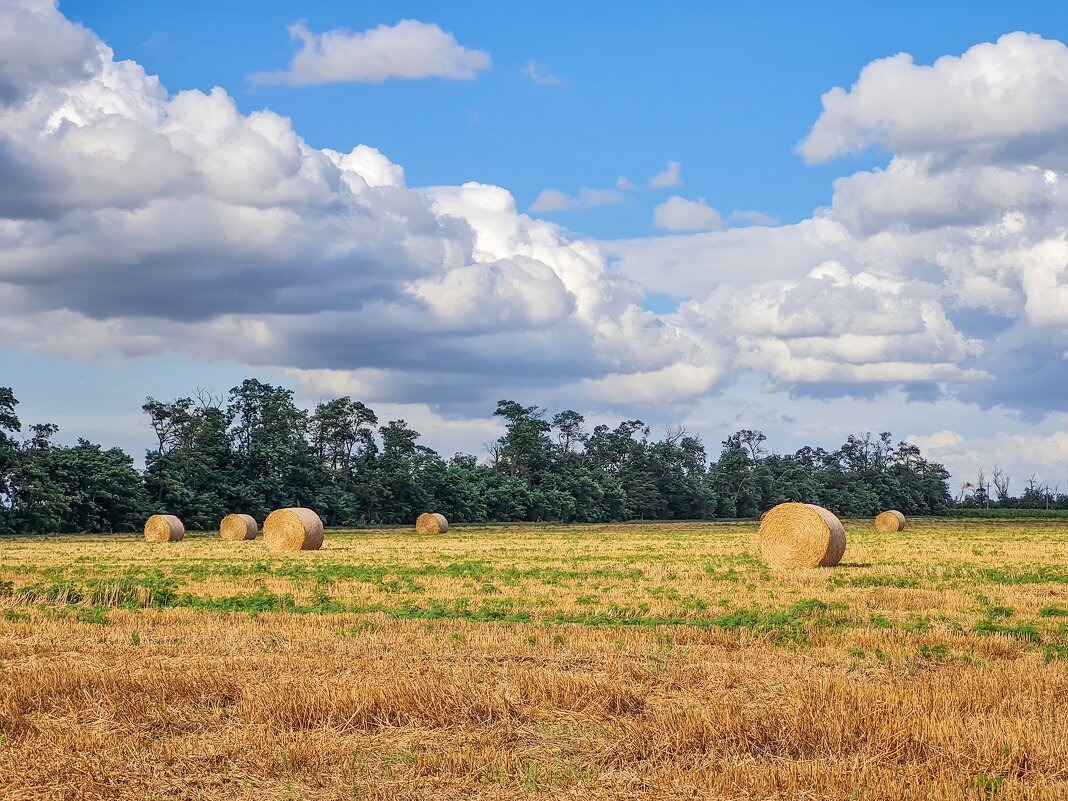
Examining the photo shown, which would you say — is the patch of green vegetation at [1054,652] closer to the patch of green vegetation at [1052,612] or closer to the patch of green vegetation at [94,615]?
the patch of green vegetation at [1052,612]

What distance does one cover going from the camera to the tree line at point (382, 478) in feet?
217

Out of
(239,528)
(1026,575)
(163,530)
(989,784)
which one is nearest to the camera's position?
(989,784)

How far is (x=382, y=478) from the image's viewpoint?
3474 inches

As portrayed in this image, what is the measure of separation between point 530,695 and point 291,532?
30.7 m

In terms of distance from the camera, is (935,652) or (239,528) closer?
(935,652)

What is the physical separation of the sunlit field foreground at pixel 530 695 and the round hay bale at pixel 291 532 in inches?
731

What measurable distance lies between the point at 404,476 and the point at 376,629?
72578 mm

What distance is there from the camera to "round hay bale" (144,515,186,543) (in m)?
50.4

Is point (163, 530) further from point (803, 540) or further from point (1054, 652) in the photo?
point (1054, 652)

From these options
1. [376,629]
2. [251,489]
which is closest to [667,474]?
[251,489]

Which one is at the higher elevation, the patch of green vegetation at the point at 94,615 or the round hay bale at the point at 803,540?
the round hay bale at the point at 803,540

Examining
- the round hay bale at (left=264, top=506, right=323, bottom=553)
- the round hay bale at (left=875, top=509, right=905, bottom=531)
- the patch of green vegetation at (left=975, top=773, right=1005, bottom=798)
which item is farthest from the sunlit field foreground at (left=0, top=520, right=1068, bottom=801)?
the round hay bale at (left=875, top=509, right=905, bottom=531)

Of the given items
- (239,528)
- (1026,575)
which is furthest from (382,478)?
(1026,575)

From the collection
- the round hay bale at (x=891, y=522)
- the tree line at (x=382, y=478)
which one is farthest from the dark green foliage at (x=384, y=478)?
the round hay bale at (x=891, y=522)
